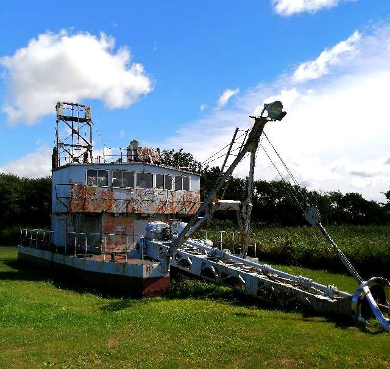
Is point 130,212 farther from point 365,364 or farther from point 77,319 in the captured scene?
point 365,364

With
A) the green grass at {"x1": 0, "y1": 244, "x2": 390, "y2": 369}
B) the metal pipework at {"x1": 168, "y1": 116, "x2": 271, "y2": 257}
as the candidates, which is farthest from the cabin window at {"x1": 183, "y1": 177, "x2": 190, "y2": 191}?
the green grass at {"x1": 0, "y1": 244, "x2": 390, "y2": 369}

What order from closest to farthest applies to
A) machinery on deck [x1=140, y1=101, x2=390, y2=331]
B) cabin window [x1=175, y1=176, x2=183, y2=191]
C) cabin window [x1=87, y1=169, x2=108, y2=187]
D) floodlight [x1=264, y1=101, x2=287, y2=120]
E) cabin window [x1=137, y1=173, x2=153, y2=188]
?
machinery on deck [x1=140, y1=101, x2=390, y2=331], floodlight [x1=264, y1=101, x2=287, y2=120], cabin window [x1=87, y1=169, x2=108, y2=187], cabin window [x1=137, y1=173, x2=153, y2=188], cabin window [x1=175, y1=176, x2=183, y2=191]

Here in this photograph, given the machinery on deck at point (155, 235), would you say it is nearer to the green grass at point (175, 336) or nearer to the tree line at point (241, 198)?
the green grass at point (175, 336)

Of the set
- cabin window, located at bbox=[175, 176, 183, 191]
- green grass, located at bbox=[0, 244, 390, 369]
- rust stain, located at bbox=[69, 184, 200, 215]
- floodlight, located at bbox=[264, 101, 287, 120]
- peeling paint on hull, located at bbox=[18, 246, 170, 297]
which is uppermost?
floodlight, located at bbox=[264, 101, 287, 120]

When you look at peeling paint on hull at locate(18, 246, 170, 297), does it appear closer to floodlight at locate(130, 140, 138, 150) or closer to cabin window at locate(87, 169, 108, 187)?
cabin window at locate(87, 169, 108, 187)

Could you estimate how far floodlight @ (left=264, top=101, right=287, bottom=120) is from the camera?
1655 centimetres

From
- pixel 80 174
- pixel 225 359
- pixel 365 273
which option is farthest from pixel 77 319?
pixel 365 273

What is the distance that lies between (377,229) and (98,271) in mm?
35573

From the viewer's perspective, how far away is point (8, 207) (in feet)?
199

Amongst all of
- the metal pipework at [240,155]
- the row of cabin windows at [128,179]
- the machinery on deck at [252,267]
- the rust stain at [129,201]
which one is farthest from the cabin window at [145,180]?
the metal pipework at [240,155]

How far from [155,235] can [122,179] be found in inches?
168

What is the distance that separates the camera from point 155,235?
2109 centimetres

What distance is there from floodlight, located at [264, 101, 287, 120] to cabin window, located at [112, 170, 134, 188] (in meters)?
9.80

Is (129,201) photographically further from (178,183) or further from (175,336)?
(175,336)
